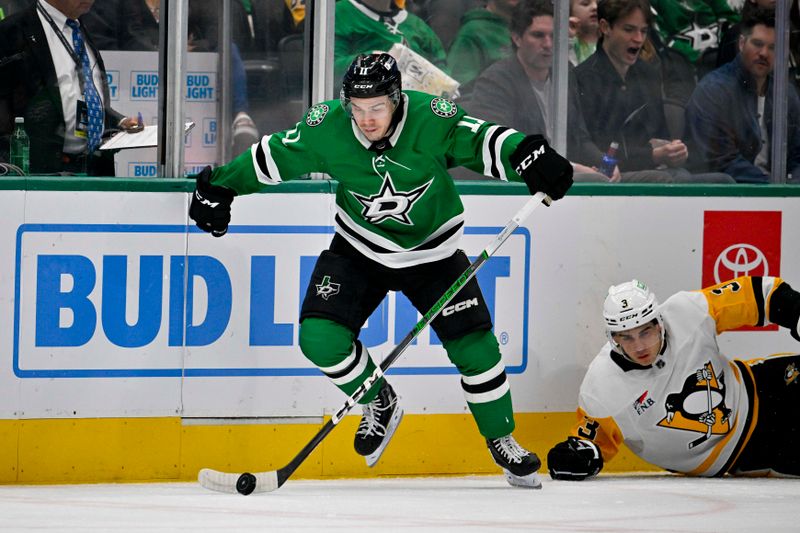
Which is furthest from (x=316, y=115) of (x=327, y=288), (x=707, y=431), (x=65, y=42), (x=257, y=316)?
(x=707, y=431)

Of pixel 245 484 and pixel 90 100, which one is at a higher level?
pixel 90 100

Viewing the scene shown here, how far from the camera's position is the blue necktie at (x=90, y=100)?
13.9 ft

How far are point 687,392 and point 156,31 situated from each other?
6.56 ft

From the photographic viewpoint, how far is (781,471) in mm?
4398

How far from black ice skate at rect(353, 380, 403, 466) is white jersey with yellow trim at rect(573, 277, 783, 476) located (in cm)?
64

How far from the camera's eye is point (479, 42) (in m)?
4.63

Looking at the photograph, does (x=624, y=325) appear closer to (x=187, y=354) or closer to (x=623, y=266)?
(x=623, y=266)

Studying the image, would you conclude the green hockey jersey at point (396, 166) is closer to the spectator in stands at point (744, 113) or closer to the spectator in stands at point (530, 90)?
the spectator in stands at point (530, 90)

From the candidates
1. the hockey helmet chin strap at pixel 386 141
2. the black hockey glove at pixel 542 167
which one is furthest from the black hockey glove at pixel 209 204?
the black hockey glove at pixel 542 167

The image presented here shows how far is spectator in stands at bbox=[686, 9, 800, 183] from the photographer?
4.86 metres

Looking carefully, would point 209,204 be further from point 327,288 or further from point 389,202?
point 389,202

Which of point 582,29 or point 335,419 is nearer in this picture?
point 335,419

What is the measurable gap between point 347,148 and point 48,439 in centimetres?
128

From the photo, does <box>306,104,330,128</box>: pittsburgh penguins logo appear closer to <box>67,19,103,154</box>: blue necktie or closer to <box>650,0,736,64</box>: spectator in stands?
<box>67,19,103,154</box>: blue necktie
